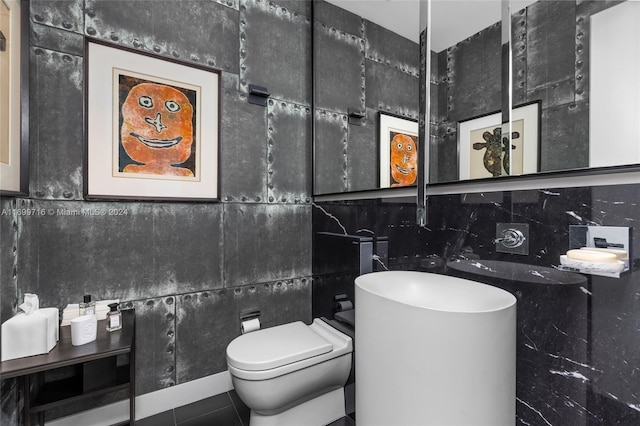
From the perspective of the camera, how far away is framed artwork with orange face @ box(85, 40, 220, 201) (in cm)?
143

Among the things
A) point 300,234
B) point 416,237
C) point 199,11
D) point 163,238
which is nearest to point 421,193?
point 416,237

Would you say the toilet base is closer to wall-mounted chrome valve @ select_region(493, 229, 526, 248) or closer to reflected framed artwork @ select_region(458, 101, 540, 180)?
wall-mounted chrome valve @ select_region(493, 229, 526, 248)

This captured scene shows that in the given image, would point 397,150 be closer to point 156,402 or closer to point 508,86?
point 508,86

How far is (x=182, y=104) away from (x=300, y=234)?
1.09 metres

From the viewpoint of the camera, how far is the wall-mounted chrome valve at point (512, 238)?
102cm

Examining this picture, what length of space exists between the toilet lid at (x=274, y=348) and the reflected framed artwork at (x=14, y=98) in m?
1.10

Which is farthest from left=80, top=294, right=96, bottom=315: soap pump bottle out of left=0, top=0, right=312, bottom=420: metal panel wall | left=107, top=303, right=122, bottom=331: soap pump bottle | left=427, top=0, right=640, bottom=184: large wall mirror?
left=427, top=0, right=640, bottom=184: large wall mirror

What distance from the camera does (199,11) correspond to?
168cm

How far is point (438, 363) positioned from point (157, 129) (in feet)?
5.50

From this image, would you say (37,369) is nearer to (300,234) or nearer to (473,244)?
(300,234)

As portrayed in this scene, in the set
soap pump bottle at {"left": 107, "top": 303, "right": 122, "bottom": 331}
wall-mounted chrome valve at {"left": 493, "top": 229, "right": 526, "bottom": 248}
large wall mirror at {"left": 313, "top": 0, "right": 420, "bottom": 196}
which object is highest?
large wall mirror at {"left": 313, "top": 0, "right": 420, "bottom": 196}

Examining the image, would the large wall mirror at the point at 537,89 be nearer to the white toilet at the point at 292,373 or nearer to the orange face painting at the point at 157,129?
the white toilet at the point at 292,373

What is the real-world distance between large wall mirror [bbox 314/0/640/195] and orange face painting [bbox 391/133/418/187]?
0.36 ft

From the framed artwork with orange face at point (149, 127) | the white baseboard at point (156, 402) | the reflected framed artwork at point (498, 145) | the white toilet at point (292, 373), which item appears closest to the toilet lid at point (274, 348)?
the white toilet at point (292, 373)
